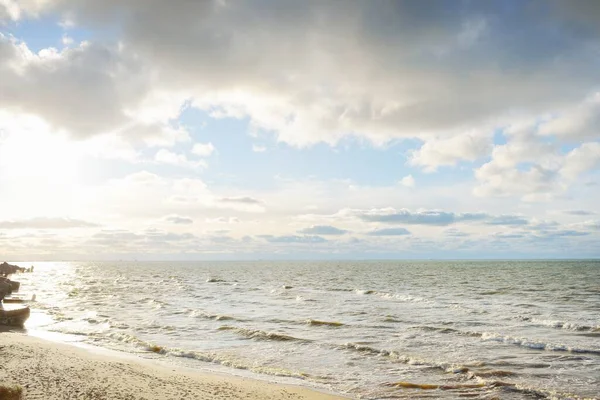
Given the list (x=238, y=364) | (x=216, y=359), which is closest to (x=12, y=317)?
(x=216, y=359)

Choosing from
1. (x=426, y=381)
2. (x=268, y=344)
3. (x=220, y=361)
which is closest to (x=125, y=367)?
(x=220, y=361)

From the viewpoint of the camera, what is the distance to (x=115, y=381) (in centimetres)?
1680

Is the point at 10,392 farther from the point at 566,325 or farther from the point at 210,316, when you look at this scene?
the point at 566,325

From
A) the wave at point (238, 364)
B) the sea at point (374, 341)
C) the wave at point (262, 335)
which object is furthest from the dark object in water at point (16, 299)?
the wave at point (238, 364)

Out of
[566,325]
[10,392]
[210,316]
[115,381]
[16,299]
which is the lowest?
Answer: [210,316]

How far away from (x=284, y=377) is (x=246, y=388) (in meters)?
2.99

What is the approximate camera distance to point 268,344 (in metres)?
26.4

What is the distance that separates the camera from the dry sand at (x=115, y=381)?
15.3m

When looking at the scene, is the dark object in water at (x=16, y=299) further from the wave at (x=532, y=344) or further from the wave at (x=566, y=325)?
the wave at (x=566, y=325)

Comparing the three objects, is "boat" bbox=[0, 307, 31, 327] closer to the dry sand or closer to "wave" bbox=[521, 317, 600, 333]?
the dry sand

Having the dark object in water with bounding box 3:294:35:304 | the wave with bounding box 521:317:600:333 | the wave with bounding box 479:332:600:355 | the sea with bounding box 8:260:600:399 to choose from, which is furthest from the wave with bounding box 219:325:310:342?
the dark object in water with bounding box 3:294:35:304

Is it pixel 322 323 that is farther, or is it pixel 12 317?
pixel 322 323

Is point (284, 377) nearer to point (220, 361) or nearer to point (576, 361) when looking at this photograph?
point (220, 361)

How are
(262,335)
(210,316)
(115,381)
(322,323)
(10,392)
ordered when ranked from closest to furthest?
(10,392) → (115,381) → (262,335) → (322,323) → (210,316)
